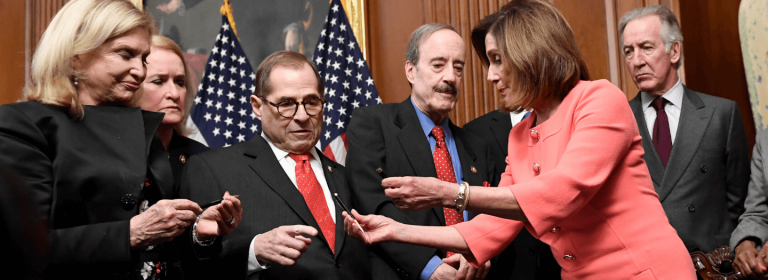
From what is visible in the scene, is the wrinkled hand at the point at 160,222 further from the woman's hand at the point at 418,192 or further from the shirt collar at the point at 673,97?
the shirt collar at the point at 673,97

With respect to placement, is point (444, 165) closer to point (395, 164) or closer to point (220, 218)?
point (395, 164)

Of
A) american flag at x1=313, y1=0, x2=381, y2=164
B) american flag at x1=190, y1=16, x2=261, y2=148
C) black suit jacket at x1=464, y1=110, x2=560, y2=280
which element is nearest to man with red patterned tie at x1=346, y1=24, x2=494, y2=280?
black suit jacket at x1=464, y1=110, x2=560, y2=280


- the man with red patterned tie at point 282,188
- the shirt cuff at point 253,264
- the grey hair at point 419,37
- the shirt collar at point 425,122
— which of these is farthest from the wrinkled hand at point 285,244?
the grey hair at point 419,37

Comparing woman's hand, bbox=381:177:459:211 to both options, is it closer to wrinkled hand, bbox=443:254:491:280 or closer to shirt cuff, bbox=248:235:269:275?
wrinkled hand, bbox=443:254:491:280

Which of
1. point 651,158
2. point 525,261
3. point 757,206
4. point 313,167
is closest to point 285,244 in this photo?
point 313,167

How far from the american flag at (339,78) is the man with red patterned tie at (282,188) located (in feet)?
4.73

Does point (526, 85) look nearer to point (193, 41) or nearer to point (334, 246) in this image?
point (334, 246)

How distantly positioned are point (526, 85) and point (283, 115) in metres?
1.43

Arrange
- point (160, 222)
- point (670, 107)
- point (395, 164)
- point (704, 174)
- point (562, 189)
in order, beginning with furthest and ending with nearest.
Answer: point (670, 107)
point (704, 174)
point (395, 164)
point (160, 222)
point (562, 189)

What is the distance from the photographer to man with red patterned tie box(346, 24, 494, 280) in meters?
2.83

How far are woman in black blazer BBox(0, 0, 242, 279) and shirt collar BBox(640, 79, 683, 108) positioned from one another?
8.43 feet

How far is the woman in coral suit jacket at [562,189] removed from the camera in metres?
1.98

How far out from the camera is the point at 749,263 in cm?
310

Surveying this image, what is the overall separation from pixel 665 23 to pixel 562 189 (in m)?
2.43
